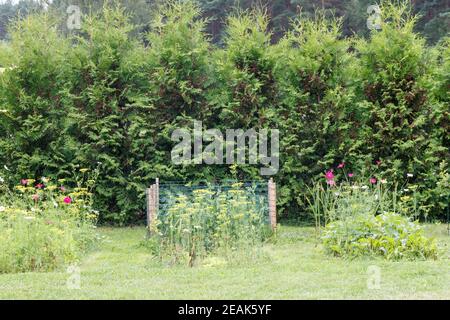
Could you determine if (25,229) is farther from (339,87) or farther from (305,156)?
(339,87)

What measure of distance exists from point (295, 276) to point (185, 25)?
20.2 ft

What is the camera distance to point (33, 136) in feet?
34.4

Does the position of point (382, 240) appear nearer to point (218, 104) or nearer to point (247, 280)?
point (247, 280)

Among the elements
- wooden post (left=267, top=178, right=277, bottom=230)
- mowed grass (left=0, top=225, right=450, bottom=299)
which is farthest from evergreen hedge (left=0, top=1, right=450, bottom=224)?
mowed grass (left=0, top=225, right=450, bottom=299)

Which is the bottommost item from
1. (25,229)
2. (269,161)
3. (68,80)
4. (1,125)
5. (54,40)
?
(25,229)

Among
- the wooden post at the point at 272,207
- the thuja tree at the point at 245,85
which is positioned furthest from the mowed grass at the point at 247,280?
the thuja tree at the point at 245,85

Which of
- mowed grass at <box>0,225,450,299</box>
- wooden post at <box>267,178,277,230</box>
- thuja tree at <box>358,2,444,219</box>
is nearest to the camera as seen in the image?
mowed grass at <box>0,225,450,299</box>

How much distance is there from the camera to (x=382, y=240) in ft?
22.6

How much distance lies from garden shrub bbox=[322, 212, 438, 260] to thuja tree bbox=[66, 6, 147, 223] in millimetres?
4407

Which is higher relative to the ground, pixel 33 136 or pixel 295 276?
pixel 33 136

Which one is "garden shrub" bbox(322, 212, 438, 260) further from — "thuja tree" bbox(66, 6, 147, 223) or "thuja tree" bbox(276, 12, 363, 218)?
"thuja tree" bbox(66, 6, 147, 223)

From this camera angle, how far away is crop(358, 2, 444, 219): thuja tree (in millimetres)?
10234
